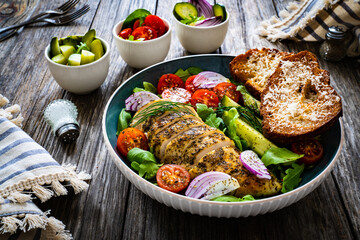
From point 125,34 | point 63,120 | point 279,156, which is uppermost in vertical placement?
point 125,34

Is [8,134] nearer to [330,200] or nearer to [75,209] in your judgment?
[75,209]

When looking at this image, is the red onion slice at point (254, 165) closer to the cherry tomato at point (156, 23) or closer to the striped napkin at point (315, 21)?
the cherry tomato at point (156, 23)

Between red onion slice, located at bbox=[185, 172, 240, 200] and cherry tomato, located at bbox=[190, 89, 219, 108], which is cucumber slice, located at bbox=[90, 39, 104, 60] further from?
red onion slice, located at bbox=[185, 172, 240, 200]

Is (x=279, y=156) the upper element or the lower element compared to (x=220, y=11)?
lower

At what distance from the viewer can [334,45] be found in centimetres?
304

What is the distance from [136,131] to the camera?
2.04 m

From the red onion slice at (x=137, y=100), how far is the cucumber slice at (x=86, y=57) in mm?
519

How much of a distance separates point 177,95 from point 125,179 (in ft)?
2.16

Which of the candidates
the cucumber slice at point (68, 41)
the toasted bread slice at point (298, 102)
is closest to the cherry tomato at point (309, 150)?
the toasted bread slice at point (298, 102)

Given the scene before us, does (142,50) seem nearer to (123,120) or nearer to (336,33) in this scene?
(123,120)

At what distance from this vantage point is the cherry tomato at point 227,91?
7.90 ft

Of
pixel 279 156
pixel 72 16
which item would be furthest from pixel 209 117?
pixel 72 16

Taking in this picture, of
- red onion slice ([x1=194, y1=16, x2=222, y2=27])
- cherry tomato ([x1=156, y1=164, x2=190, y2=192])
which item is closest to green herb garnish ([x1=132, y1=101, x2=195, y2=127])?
cherry tomato ([x1=156, y1=164, x2=190, y2=192])

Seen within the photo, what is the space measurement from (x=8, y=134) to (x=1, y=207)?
526 millimetres
